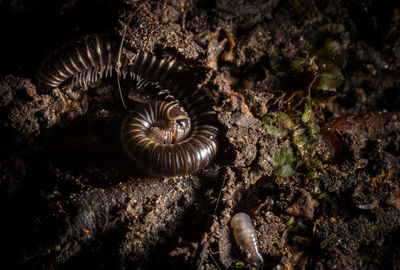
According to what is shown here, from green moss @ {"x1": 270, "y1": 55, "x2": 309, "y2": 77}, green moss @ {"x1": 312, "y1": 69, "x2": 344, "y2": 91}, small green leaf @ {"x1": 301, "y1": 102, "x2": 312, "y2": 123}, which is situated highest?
green moss @ {"x1": 270, "y1": 55, "x2": 309, "y2": 77}

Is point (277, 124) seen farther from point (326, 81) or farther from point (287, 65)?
point (326, 81)

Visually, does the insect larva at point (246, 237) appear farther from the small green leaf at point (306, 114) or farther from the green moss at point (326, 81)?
the green moss at point (326, 81)

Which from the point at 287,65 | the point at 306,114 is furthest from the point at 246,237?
the point at 287,65

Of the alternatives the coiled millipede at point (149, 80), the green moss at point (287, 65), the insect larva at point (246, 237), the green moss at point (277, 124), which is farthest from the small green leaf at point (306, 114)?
the insect larva at point (246, 237)

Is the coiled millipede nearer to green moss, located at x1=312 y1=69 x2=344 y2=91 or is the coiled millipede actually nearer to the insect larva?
the insect larva

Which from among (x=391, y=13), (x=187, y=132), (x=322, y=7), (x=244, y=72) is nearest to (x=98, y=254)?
(x=187, y=132)

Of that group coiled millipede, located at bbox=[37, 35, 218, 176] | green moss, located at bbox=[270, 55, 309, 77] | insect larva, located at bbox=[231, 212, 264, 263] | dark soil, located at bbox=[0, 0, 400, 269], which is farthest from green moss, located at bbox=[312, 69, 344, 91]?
insect larva, located at bbox=[231, 212, 264, 263]
